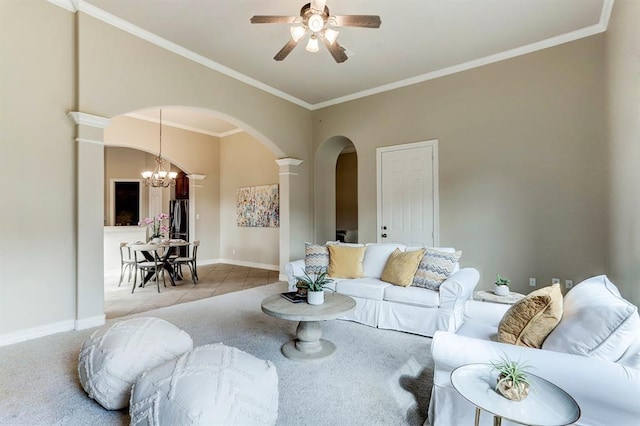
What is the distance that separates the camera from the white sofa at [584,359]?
134 cm

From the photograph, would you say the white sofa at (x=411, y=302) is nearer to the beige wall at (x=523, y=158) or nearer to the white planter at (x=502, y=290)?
the white planter at (x=502, y=290)

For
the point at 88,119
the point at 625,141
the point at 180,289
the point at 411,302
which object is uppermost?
the point at 88,119

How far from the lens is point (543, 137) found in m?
4.18

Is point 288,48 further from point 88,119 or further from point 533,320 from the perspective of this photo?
point 533,320

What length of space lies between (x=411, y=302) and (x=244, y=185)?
5.79 meters

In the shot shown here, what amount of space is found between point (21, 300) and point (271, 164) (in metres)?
5.22

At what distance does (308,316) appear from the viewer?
2.59m

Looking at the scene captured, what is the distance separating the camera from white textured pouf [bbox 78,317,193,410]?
2.00m

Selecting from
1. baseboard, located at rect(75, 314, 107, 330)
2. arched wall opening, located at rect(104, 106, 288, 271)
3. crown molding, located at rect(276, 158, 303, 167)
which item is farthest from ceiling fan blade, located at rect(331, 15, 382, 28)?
arched wall opening, located at rect(104, 106, 288, 271)

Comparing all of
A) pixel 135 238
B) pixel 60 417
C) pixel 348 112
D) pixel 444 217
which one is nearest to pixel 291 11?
pixel 348 112

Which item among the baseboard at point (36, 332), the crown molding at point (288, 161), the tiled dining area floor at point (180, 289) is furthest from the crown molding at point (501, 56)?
the baseboard at point (36, 332)

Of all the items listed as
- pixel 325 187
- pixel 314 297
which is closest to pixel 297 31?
pixel 314 297

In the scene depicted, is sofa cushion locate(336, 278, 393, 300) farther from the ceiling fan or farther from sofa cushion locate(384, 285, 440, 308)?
the ceiling fan

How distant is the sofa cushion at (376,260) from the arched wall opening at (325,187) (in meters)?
2.49
